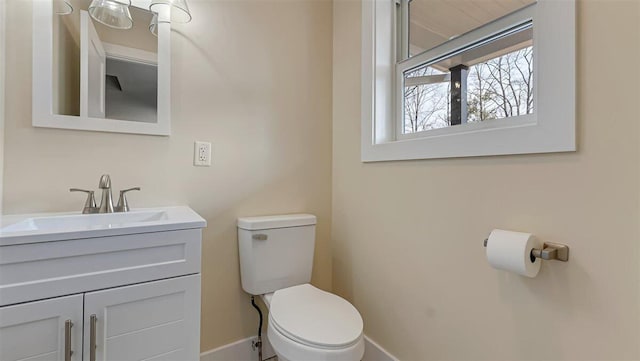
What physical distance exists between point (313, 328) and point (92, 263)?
29.3 inches

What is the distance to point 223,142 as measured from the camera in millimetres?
1499

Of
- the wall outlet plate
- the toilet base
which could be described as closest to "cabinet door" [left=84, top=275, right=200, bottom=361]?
the toilet base

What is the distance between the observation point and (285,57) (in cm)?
168

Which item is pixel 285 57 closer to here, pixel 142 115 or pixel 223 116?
pixel 223 116

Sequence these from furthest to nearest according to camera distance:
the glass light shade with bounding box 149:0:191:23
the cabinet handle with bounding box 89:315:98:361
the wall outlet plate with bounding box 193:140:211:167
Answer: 1. the wall outlet plate with bounding box 193:140:211:167
2. the glass light shade with bounding box 149:0:191:23
3. the cabinet handle with bounding box 89:315:98:361

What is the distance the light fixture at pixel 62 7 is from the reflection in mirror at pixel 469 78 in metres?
1.49

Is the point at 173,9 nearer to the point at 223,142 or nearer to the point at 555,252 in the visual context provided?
the point at 223,142

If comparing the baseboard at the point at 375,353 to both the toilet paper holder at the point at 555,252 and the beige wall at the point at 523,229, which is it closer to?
the beige wall at the point at 523,229

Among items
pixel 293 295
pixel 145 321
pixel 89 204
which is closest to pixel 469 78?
pixel 293 295

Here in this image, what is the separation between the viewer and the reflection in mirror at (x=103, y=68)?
1.19 meters

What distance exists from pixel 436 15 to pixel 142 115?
143 cm

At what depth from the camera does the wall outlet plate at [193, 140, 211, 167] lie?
1.43 metres

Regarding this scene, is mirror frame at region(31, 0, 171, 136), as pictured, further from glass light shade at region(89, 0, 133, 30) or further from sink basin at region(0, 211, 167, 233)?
sink basin at region(0, 211, 167, 233)

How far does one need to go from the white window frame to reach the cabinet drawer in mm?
981
